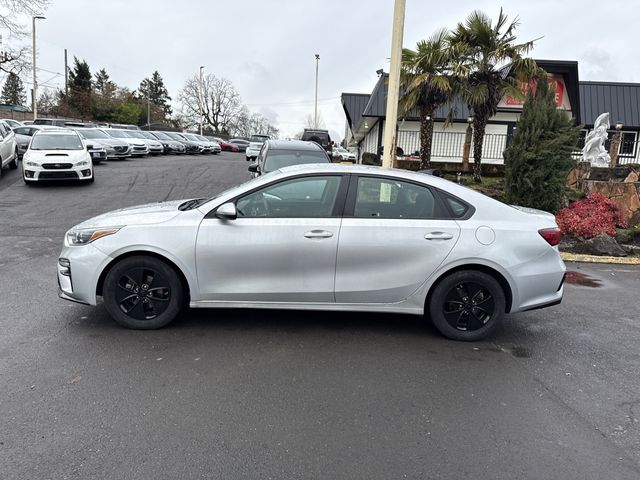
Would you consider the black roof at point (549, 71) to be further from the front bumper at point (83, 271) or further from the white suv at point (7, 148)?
the front bumper at point (83, 271)

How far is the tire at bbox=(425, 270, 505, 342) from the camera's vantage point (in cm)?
460

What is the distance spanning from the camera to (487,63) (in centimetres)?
1366

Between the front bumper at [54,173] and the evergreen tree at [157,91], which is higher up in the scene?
the evergreen tree at [157,91]

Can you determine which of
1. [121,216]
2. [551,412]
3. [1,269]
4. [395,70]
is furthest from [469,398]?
[395,70]

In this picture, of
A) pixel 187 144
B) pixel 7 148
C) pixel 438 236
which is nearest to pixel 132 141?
pixel 187 144

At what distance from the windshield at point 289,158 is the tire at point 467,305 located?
6.11 metres

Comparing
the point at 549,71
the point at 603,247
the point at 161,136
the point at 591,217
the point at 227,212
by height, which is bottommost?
the point at 603,247

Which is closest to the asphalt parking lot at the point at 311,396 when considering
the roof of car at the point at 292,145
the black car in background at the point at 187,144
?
the roof of car at the point at 292,145

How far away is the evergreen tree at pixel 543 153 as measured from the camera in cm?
971

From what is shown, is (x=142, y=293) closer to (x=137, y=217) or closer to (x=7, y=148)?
(x=137, y=217)

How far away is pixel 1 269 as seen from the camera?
6566 millimetres

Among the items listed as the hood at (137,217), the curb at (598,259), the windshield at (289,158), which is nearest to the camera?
the hood at (137,217)

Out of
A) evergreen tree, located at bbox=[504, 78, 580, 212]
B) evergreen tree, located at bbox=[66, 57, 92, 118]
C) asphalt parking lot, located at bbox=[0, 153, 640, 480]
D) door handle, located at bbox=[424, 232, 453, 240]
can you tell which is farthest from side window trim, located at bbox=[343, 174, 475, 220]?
evergreen tree, located at bbox=[66, 57, 92, 118]

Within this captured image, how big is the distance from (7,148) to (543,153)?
52.1ft
